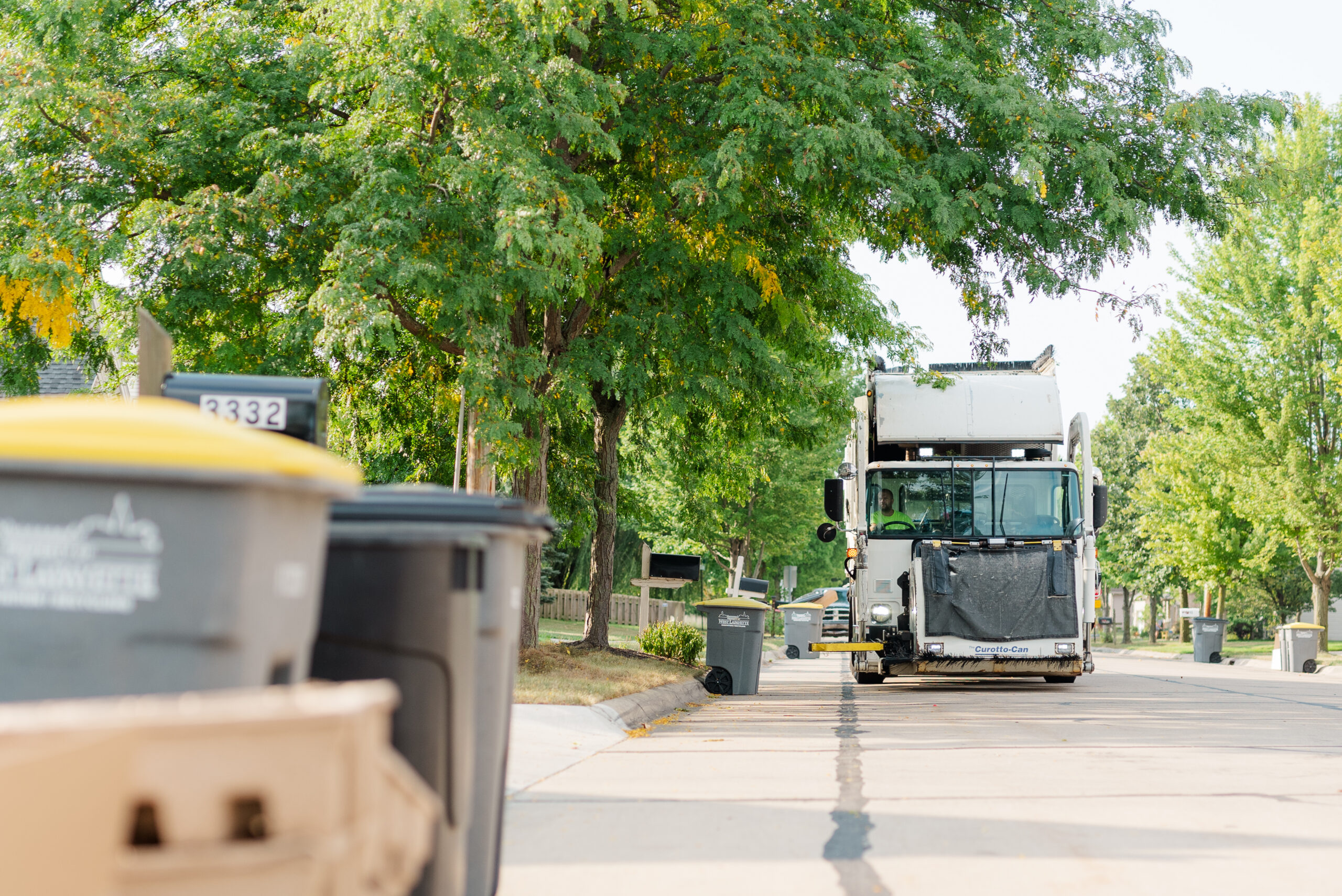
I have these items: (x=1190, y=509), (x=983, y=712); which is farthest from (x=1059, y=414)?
(x=1190, y=509)

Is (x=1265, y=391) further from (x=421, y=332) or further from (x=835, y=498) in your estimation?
(x=421, y=332)

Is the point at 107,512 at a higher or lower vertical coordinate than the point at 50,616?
higher

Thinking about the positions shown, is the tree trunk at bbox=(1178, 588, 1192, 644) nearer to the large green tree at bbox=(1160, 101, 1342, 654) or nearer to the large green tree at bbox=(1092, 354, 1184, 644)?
the large green tree at bbox=(1092, 354, 1184, 644)

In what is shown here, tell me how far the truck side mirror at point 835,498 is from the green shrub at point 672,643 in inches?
168

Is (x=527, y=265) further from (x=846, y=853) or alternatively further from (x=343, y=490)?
(x=343, y=490)

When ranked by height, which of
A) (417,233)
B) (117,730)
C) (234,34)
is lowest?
(117,730)

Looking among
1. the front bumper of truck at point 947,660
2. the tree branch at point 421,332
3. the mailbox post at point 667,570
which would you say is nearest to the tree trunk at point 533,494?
the tree branch at point 421,332

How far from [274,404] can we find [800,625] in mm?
24393

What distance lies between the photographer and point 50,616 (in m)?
2.68

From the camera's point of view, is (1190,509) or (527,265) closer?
(527,265)

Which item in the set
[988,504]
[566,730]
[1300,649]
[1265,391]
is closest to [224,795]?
[566,730]

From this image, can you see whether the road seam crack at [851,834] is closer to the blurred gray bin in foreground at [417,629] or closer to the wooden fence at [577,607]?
the blurred gray bin in foreground at [417,629]

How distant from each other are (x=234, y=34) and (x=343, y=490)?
12389 mm

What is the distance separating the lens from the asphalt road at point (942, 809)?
16.8 ft
